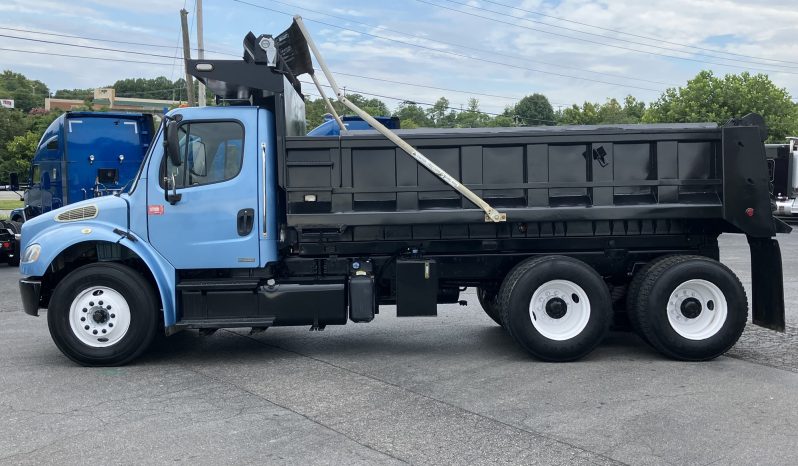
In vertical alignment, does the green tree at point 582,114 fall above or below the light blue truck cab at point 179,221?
above

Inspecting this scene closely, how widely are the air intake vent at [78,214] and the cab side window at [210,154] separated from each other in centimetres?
78

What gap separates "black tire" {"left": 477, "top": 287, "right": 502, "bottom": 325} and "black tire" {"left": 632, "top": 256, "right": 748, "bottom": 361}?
1.72m

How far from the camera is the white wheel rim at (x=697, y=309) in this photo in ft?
24.9

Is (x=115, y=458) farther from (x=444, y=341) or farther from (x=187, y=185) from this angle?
(x=444, y=341)

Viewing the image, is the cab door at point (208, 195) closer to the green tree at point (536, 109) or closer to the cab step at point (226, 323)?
the cab step at point (226, 323)

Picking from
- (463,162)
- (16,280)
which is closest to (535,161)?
(463,162)

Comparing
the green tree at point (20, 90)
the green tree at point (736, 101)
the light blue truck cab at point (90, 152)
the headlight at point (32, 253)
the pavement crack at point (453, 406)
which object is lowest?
the pavement crack at point (453, 406)

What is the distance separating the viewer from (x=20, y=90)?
306 ft

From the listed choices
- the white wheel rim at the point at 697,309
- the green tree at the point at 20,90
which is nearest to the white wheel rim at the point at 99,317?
the white wheel rim at the point at 697,309

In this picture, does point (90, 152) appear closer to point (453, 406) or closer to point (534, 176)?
point (534, 176)

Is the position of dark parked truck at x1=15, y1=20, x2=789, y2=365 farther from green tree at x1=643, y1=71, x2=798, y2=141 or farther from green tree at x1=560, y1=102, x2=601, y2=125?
green tree at x1=560, y1=102, x2=601, y2=125

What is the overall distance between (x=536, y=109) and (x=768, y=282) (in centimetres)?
7470

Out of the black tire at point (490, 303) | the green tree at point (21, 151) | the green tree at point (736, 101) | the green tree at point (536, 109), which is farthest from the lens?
the green tree at point (536, 109)

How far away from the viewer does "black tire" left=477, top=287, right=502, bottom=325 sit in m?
8.69
